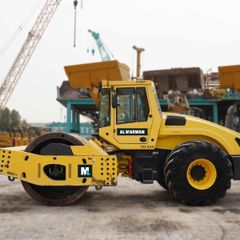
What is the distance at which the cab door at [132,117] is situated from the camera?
8.84 m

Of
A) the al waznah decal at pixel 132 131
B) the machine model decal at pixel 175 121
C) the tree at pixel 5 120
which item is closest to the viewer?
the al waznah decal at pixel 132 131

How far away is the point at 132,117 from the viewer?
888 cm

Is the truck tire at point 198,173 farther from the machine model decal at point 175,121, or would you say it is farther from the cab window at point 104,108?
the cab window at point 104,108

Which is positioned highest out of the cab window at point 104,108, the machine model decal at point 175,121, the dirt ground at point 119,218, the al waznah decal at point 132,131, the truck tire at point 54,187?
the cab window at point 104,108

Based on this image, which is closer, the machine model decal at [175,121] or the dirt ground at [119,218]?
the dirt ground at [119,218]

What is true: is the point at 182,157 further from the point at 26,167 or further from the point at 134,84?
the point at 26,167

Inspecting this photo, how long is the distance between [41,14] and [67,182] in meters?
45.5

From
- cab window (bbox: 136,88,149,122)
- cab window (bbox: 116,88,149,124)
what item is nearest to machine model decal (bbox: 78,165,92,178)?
cab window (bbox: 116,88,149,124)

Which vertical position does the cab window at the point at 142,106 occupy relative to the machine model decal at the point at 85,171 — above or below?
above

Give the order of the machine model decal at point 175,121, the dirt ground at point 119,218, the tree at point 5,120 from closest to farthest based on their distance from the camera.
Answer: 1. the dirt ground at point 119,218
2. the machine model decal at point 175,121
3. the tree at point 5,120

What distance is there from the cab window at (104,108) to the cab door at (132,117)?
180 millimetres

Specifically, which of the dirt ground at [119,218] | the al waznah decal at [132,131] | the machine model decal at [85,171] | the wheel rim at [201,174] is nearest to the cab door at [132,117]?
the al waznah decal at [132,131]

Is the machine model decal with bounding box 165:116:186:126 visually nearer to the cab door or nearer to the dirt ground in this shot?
the cab door

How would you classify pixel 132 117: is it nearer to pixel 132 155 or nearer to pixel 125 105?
pixel 125 105
